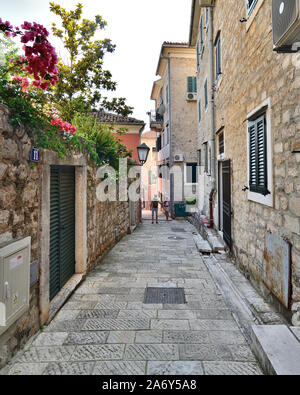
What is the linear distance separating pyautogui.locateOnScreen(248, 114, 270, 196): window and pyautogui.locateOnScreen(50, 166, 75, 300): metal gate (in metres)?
3.25

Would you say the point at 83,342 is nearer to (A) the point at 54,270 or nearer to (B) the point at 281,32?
(A) the point at 54,270

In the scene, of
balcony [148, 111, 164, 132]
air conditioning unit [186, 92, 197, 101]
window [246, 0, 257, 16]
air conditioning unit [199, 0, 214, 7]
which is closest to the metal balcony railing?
balcony [148, 111, 164, 132]

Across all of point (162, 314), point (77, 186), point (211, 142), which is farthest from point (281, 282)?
point (211, 142)

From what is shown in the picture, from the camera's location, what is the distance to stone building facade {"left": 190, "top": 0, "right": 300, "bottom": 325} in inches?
129

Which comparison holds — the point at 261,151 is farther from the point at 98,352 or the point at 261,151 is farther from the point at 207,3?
the point at 207,3

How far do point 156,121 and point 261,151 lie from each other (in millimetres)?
18664

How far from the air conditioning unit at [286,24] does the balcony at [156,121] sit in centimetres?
1957

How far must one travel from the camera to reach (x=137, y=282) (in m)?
5.42

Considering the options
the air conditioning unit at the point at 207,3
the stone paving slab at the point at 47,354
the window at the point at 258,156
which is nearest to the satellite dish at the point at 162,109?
the air conditioning unit at the point at 207,3

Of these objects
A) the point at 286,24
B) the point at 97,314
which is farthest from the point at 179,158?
the point at 286,24

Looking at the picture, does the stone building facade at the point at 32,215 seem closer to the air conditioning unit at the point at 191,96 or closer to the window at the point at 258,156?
the window at the point at 258,156

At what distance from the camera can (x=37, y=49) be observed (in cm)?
307

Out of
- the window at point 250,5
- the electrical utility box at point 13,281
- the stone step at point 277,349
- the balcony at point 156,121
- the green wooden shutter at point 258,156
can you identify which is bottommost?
the stone step at point 277,349

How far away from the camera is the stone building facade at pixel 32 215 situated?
2.76m
